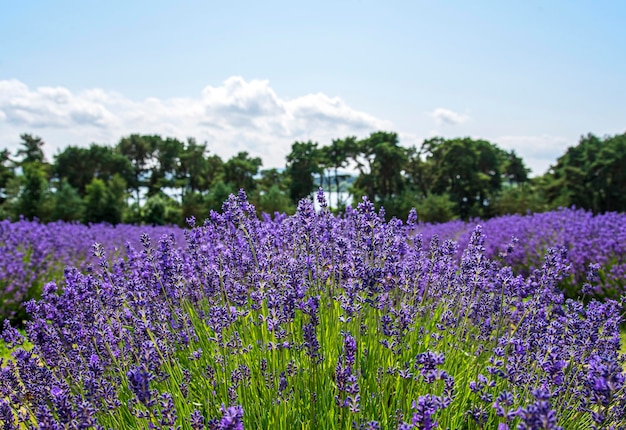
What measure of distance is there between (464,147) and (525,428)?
33501mm

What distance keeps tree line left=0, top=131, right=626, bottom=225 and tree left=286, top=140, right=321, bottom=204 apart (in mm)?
77

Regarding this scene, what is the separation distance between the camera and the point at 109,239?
459 inches

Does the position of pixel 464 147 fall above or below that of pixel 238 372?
above

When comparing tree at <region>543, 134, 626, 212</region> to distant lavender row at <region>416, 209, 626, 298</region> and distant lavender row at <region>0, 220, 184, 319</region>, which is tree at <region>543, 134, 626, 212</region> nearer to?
distant lavender row at <region>416, 209, 626, 298</region>

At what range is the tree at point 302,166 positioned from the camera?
34.9 metres

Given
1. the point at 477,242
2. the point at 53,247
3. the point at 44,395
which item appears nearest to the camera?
the point at 44,395

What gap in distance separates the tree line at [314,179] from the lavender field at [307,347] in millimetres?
17271

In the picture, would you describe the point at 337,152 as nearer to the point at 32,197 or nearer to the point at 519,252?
the point at 32,197

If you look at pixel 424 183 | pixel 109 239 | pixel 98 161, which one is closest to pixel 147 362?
pixel 109 239

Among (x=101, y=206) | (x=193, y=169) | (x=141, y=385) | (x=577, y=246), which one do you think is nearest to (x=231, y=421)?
(x=141, y=385)

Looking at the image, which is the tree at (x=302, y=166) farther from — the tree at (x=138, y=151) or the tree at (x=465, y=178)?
the tree at (x=138, y=151)

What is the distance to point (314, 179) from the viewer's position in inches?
1447

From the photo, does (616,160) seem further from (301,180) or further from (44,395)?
(44,395)

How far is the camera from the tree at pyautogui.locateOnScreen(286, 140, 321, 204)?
3491 centimetres
